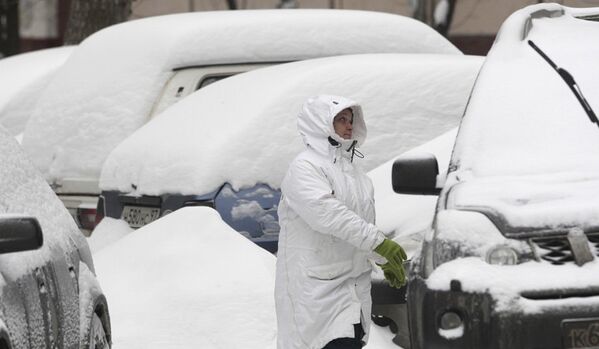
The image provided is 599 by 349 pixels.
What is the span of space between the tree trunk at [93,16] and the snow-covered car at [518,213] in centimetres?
1331

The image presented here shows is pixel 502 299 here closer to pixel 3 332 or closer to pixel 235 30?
pixel 3 332

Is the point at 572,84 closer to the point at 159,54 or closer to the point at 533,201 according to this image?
the point at 533,201

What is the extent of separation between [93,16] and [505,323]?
14.9 meters

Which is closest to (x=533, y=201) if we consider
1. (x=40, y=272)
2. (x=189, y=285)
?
(x=40, y=272)

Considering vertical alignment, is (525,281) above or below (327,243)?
above

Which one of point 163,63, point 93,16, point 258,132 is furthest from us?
point 93,16

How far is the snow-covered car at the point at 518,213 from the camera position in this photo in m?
5.09

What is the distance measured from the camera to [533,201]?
541 cm

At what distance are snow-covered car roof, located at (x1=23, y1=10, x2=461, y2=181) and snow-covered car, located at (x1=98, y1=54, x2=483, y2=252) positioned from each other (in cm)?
88

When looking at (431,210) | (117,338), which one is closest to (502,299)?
(431,210)

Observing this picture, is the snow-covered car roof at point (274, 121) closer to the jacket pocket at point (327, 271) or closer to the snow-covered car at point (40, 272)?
the snow-covered car at point (40, 272)

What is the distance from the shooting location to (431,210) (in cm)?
764

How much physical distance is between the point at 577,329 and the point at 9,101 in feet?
33.2

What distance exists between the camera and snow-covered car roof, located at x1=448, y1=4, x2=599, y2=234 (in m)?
5.36
